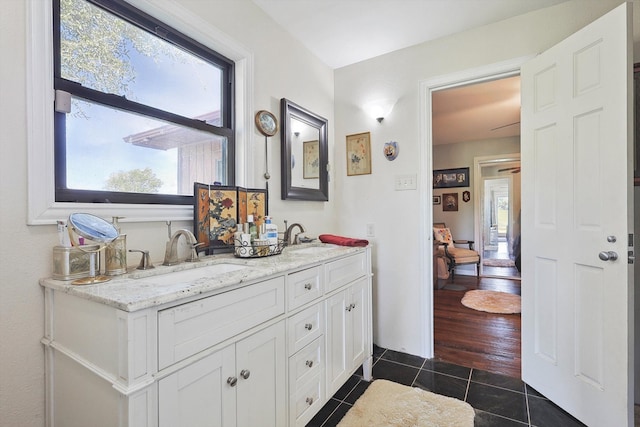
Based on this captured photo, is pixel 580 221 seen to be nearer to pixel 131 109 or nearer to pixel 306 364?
pixel 306 364

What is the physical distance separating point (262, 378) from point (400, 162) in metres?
1.94

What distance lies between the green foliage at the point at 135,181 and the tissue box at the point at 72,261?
0.35m

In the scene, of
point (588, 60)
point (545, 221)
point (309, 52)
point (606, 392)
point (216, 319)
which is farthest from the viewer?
point (309, 52)

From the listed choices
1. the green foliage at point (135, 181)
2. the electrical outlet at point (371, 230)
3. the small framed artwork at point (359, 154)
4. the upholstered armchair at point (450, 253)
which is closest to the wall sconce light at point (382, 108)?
the small framed artwork at point (359, 154)

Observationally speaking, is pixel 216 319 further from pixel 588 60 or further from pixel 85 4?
pixel 588 60

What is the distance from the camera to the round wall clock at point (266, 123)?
6.54 feet

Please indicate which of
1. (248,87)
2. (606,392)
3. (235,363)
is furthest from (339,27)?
(606,392)

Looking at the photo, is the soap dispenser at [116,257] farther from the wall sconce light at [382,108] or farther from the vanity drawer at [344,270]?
the wall sconce light at [382,108]

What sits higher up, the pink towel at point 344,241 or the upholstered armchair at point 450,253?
the pink towel at point 344,241

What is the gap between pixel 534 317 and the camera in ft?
6.46

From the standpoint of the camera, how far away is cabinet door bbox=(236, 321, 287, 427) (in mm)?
1127

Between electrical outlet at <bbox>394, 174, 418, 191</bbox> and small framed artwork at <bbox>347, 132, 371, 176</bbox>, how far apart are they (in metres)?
0.28

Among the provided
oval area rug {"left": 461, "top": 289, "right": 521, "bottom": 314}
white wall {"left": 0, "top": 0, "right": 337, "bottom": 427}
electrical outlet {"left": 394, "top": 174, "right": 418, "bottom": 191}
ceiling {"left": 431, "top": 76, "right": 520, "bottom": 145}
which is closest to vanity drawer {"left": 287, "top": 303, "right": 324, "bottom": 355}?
white wall {"left": 0, "top": 0, "right": 337, "bottom": 427}

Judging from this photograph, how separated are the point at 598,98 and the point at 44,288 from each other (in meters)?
2.64
